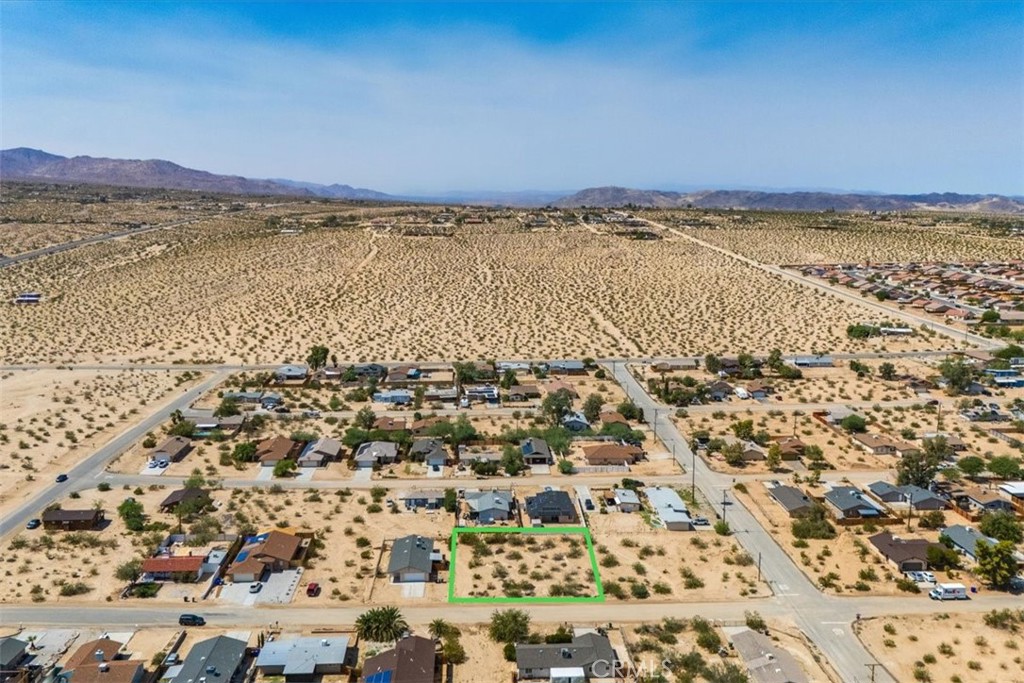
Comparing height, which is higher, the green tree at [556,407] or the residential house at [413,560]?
the green tree at [556,407]

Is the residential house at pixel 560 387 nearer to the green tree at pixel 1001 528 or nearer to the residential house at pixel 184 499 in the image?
the residential house at pixel 184 499

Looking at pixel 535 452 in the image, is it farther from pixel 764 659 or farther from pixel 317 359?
pixel 317 359

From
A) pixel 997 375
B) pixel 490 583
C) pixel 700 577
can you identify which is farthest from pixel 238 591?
pixel 997 375

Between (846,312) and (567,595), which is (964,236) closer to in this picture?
(846,312)

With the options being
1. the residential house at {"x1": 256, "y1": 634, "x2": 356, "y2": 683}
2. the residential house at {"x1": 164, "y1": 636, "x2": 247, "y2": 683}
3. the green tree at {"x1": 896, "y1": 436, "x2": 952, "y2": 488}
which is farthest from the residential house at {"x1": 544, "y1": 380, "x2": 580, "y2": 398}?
the residential house at {"x1": 164, "y1": 636, "x2": 247, "y2": 683}

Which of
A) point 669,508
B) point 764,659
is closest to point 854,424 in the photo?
point 669,508

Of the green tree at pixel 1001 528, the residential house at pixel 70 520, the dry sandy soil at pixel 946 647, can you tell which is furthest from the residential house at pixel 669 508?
the residential house at pixel 70 520

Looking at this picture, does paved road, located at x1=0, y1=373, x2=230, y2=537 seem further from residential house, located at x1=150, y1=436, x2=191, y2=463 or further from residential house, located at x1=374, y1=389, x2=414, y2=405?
residential house, located at x1=374, y1=389, x2=414, y2=405
